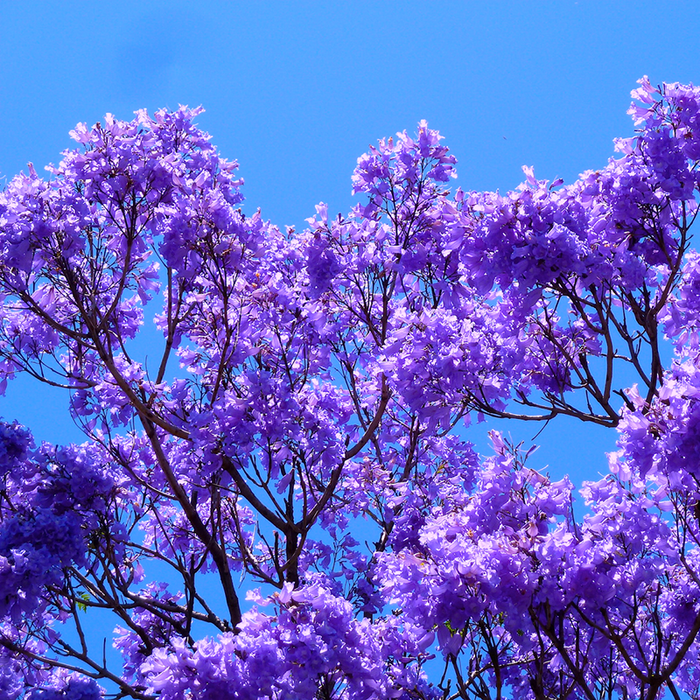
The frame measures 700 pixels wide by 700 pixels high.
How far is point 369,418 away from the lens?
305 inches

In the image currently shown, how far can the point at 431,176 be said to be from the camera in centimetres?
719

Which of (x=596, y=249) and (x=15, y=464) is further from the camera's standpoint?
(x=15, y=464)

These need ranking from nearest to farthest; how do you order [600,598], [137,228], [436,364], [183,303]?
[600,598] < [436,364] < [137,228] < [183,303]

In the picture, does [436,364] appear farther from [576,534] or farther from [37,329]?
[37,329]

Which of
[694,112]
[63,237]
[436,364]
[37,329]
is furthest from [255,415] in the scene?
[694,112]

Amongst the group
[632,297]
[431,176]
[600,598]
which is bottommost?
[600,598]

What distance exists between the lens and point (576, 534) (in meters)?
4.28

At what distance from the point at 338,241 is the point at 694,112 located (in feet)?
10.4

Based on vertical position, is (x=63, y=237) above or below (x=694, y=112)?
below

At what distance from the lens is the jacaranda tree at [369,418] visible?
14.2 ft

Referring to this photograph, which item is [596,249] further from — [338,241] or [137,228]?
[137,228]

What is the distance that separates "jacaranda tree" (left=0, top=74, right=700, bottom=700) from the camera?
432cm

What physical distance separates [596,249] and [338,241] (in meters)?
2.52

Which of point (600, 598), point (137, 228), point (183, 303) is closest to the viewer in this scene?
point (600, 598)
